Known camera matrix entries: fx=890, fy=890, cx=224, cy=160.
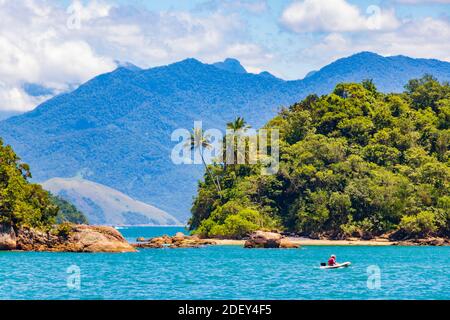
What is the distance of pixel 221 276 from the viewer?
57.8 metres

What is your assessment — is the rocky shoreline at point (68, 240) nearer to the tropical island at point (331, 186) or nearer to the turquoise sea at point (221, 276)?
the tropical island at point (331, 186)

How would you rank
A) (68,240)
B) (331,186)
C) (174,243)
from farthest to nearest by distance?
(331,186), (174,243), (68,240)

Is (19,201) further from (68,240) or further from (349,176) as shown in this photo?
(349,176)

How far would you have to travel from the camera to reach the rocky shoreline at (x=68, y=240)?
79375 millimetres

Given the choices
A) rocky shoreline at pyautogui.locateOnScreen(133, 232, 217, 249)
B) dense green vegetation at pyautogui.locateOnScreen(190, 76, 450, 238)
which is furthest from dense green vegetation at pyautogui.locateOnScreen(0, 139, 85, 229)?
dense green vegetation at pyautogui.locateOnScreen(190, 76, 450, 238)

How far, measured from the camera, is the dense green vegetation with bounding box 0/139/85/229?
82.2 m

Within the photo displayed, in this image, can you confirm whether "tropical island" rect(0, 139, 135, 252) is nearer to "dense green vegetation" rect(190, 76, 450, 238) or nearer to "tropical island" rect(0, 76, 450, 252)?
"tropical island" rect(0, 76, 450, 252)

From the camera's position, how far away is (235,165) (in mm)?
122250

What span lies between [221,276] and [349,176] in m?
57.3

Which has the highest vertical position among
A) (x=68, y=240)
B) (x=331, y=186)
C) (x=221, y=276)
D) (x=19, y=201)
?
(x=331, y=186)

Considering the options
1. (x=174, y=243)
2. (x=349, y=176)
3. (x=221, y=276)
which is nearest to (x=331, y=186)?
(x=349, y=176)

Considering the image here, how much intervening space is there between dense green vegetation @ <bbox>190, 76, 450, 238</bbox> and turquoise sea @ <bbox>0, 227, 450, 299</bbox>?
21.1 meters
